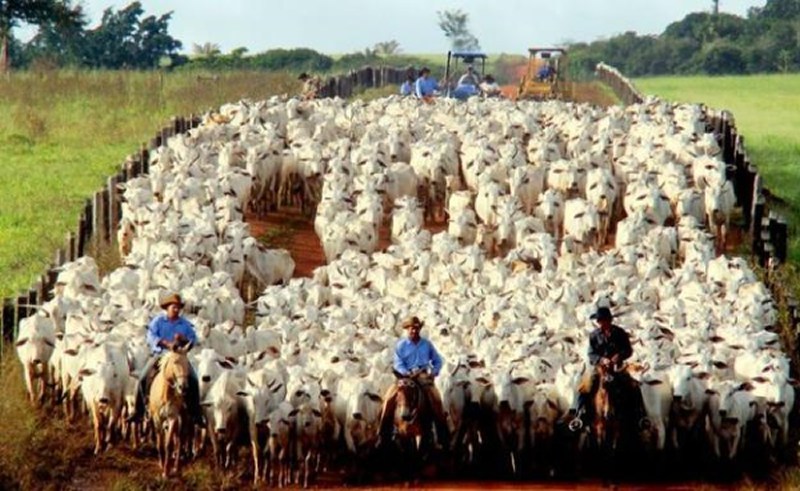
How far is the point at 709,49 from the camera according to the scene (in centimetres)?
9075

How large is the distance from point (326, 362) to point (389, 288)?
523cm

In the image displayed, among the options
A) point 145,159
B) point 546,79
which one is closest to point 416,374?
point 145,159

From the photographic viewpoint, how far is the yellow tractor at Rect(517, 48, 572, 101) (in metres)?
52.6

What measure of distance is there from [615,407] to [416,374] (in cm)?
189

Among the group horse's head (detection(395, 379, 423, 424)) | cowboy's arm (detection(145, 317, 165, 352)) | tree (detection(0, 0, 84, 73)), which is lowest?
horse's head (detection(395, 379, 423, 424))

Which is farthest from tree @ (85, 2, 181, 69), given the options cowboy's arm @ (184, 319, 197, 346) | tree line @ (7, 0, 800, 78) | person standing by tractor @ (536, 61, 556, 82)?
cowboy's arm @ (184, 319, 197, 346)

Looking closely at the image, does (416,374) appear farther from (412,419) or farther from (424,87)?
(424,87)

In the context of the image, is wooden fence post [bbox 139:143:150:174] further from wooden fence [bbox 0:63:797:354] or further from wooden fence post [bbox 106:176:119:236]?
wooden fence post [bbox 106:176:119:236]

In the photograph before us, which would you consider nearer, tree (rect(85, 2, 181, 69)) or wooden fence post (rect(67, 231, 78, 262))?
wooden fence post (rect(67, 231, 78, 262))

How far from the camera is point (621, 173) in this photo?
33.8 m

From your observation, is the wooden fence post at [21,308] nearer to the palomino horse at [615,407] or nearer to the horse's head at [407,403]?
the horse's head at [407,403]

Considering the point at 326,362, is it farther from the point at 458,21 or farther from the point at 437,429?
the point at 458,21

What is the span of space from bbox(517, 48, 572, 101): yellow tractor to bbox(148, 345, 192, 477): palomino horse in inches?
1223

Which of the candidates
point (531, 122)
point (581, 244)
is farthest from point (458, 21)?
point (581, 244)
